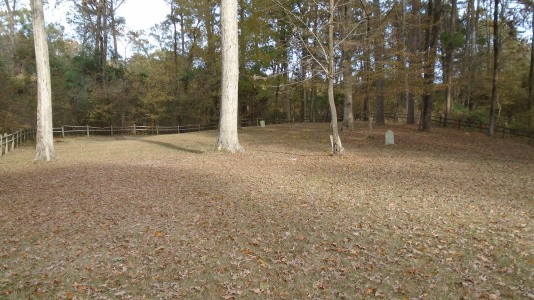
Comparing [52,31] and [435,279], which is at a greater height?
[52,31]

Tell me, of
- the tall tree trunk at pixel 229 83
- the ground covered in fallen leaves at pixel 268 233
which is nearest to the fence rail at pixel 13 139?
the ground covered in fallen leaves at pixel 268 233

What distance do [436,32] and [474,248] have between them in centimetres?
1900

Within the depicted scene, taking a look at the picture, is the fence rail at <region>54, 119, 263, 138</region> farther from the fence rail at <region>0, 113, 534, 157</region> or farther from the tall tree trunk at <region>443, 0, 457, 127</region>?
the tall tree trunk at <region>443, 0, 457, 127</region>

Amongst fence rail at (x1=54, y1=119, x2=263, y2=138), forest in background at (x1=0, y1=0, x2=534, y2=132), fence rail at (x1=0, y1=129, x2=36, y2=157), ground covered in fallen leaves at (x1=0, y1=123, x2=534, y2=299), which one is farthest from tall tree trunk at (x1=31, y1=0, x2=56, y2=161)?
fence rail at (x1=54, y1=119, x2=263, y2=138)

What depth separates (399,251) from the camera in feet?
16.9

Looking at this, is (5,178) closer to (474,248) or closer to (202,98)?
(474,248)

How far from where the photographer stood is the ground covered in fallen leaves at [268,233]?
4332 mm

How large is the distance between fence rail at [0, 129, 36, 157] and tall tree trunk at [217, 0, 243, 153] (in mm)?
10655

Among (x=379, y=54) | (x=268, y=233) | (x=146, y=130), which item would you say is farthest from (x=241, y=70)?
(x=268, y=233)

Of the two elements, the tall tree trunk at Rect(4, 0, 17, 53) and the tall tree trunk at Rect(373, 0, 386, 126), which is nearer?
the tall tree trunk at Rect(373, 0, 386, 126)

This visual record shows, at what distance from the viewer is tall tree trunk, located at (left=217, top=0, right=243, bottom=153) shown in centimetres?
1370

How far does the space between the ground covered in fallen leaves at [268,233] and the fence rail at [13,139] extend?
6976 millimetres

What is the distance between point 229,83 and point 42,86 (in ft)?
22.9

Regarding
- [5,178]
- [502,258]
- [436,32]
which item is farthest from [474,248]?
[436,32]
